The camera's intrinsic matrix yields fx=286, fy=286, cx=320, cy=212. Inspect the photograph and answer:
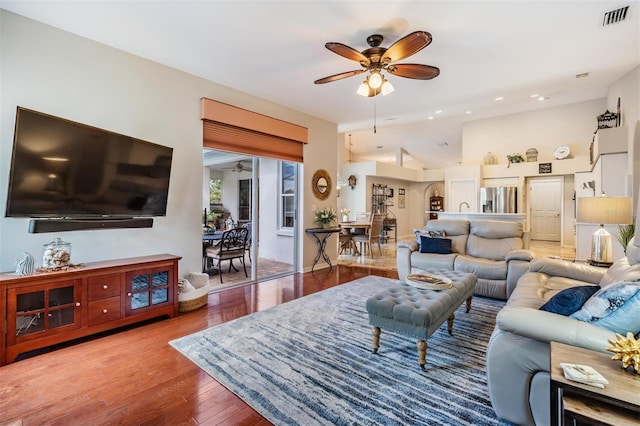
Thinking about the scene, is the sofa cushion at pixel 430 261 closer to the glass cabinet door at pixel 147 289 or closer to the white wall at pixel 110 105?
the white wall at pixel 110 105

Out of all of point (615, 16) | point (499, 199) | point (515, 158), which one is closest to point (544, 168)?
point (515, 158)

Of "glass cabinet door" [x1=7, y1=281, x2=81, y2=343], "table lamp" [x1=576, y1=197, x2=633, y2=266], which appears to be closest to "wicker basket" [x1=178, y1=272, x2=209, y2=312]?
"glass cabinet door" [x1=7, y1=281, x2=81, y2=343]

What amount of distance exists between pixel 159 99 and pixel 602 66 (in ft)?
18.8

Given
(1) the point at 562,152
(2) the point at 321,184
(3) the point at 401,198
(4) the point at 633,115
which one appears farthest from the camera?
(3) the point at 401,198

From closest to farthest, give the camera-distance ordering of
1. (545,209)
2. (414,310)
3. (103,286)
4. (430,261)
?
1. (414,310)
2. (103,286)
3. (430,261)
4. (545,209)

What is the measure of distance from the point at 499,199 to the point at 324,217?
534cm

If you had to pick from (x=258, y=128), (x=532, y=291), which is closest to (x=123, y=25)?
(x=258, y=128)

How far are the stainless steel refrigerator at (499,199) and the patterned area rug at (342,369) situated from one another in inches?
223

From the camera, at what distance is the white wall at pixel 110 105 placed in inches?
100

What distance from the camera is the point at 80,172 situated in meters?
2.60

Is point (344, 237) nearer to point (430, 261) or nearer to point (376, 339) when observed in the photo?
point (430, 261)

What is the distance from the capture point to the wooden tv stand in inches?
87.4

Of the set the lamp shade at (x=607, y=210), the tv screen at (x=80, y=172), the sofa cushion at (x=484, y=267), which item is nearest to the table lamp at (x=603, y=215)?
the lamp shade at (x=607, y=210)

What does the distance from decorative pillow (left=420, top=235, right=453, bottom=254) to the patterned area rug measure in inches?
47.3
